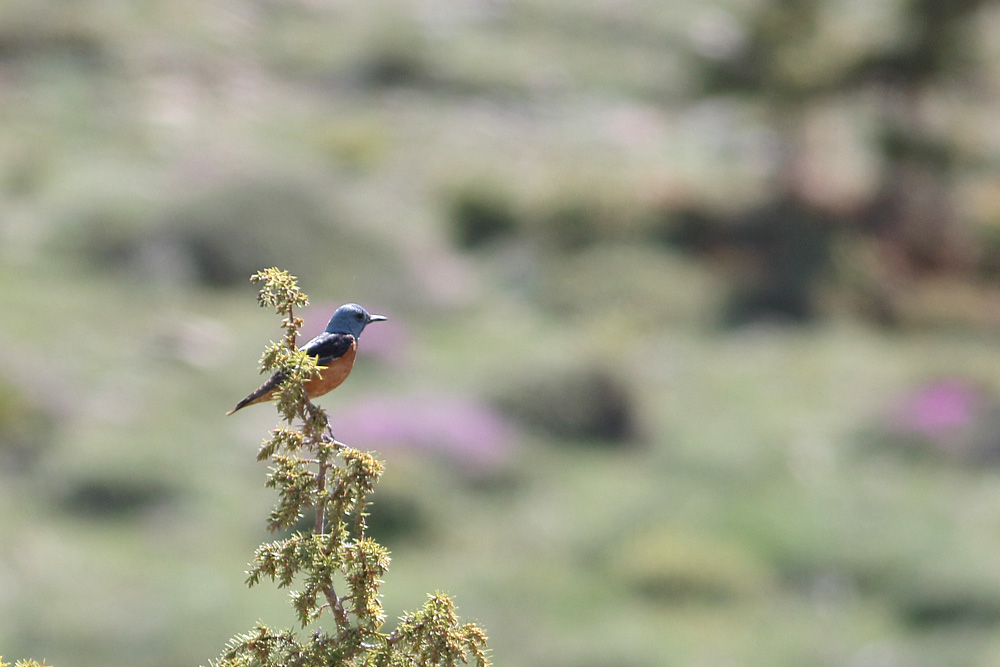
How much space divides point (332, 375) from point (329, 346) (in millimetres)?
107

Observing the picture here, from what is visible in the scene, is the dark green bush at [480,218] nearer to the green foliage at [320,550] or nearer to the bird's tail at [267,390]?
the bird's tail at [267,390]

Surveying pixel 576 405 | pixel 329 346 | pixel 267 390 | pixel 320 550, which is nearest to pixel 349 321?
pixel 329 346

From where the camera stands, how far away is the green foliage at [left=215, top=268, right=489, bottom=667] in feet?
10.4

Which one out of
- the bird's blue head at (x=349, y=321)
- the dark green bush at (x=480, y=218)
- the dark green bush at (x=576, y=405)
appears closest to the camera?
the bird's blue head at (x=349, y=321)

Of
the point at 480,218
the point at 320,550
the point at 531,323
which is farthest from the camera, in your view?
the point at 480,218

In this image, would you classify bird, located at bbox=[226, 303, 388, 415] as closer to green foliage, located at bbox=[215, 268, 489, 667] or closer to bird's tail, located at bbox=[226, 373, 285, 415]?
bird's tail, located at bbox=[226, 373, 285, 415]

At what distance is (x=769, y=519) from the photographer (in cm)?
1622

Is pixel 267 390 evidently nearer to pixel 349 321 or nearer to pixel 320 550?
pixel 349 321

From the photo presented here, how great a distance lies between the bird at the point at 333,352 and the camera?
347 centimetres

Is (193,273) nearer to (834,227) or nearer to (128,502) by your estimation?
(128,502)

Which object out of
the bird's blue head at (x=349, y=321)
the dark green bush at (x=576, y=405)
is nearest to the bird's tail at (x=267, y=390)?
the bird's blue head at (x=349, y=321)

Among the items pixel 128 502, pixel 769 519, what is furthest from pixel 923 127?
pixel 128 502

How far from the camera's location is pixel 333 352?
3.57 m

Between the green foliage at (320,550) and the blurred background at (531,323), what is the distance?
30.3 ft
